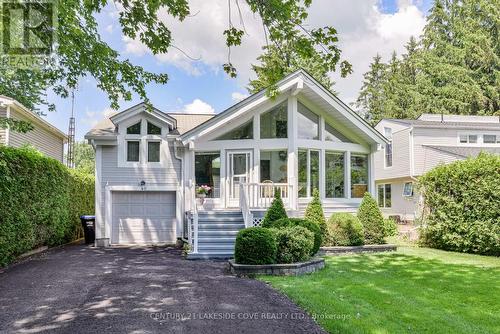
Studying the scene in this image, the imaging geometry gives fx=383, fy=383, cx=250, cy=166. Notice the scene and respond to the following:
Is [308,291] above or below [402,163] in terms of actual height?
below

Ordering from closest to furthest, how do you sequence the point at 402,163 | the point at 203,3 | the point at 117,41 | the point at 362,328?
1. the point at 362,328
2. the point at 203,3
3. the point at 117,41
4. the point at 402,163

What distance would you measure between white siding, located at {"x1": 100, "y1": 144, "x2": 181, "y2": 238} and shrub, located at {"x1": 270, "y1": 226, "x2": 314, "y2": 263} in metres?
6.66

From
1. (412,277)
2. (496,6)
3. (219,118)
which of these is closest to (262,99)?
(219,118)

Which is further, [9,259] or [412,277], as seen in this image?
[9,259]

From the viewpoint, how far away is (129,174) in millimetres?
14148

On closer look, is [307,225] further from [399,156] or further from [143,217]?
[399,156]

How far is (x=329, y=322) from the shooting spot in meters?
4.89

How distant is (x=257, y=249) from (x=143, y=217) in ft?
23.9

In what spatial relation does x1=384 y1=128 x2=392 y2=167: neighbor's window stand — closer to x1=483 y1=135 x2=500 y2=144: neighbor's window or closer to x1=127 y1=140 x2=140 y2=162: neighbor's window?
x1=483 y1=135 x2=500 y2=144: neighbor's window

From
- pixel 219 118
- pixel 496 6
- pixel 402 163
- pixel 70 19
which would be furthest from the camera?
pixel 496 6

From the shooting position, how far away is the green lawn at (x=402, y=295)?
492cm

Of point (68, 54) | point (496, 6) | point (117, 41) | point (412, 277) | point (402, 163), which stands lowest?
point (412, 277)

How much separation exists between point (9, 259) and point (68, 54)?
4978 millimetres

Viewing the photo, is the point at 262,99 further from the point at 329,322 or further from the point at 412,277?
the point at 329,322
